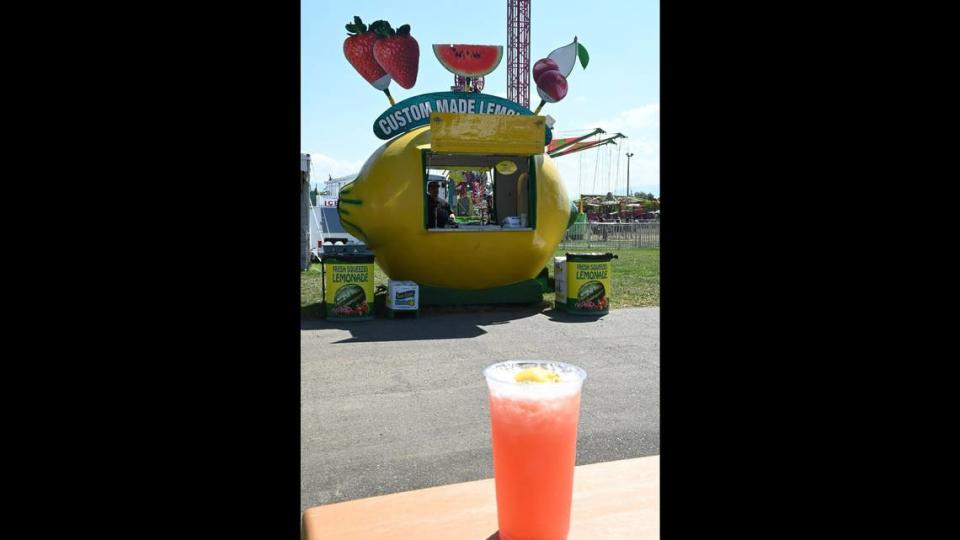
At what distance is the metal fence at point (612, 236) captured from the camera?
19.7m

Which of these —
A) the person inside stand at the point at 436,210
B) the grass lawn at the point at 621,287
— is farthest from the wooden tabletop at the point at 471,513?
the person inside stand at the point at 436,210

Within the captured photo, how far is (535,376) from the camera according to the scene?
1.10 metres

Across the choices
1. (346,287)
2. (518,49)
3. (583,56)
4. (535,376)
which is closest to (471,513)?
Answer: (535,376)

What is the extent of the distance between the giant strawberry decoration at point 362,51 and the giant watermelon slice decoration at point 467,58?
3.00 ft

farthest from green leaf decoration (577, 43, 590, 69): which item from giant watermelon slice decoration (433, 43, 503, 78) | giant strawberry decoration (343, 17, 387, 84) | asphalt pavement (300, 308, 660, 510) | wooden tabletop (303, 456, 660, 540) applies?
wooden tabletop (303, 456, 660, 540)

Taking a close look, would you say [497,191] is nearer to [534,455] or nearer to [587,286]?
[587,286]

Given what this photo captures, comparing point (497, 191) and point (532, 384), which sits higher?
point (497, 191)

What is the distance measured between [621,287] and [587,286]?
7.94 ft

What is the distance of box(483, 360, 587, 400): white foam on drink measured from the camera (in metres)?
1.05

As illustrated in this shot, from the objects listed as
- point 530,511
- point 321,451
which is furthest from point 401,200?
point 530,511
